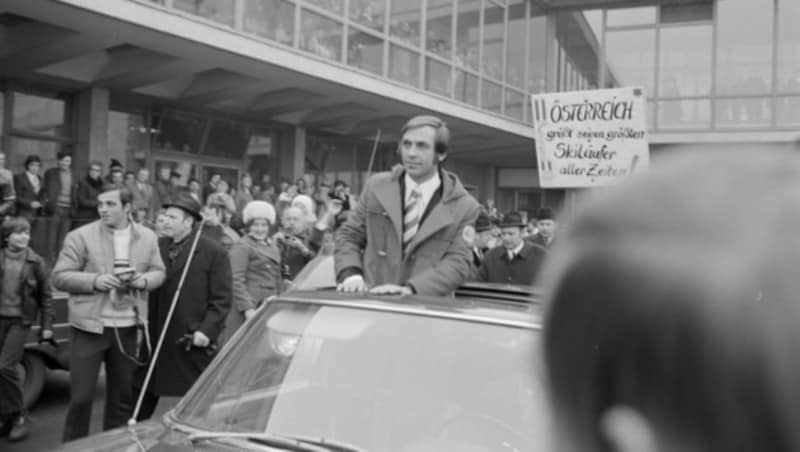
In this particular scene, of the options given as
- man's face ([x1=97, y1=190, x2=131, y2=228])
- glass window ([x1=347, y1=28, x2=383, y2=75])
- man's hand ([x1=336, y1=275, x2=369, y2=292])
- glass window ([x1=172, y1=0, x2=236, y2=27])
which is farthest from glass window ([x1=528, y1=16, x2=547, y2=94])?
man's hand ([x1=336, y1=275, x2=369, y2=292])

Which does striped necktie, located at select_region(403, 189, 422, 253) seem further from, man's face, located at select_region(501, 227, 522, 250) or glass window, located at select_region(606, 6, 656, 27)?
glass window, located at select_region(606, 6, 656, 27)

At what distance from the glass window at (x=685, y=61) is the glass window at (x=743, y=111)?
60cm

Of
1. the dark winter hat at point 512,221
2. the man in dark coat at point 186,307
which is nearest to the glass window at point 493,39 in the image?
the dark winter hat at point 512,221

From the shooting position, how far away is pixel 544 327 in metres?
0.66

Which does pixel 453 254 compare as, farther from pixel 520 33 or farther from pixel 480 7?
pixel 520 33

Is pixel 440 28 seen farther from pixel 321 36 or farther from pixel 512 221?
pixel 512 221

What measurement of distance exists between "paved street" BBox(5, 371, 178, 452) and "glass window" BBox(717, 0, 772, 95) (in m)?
18.4

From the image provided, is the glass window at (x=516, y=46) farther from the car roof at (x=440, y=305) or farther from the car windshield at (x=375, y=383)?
the car windshield at (x=375, y=383)

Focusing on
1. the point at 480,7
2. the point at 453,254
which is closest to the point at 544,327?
the point at 453,254

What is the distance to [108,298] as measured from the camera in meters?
4.82

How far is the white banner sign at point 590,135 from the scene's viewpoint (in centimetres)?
734

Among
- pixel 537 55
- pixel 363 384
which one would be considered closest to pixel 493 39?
pixel 537 55

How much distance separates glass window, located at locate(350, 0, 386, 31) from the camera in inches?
544

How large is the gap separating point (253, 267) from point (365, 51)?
344 inches
